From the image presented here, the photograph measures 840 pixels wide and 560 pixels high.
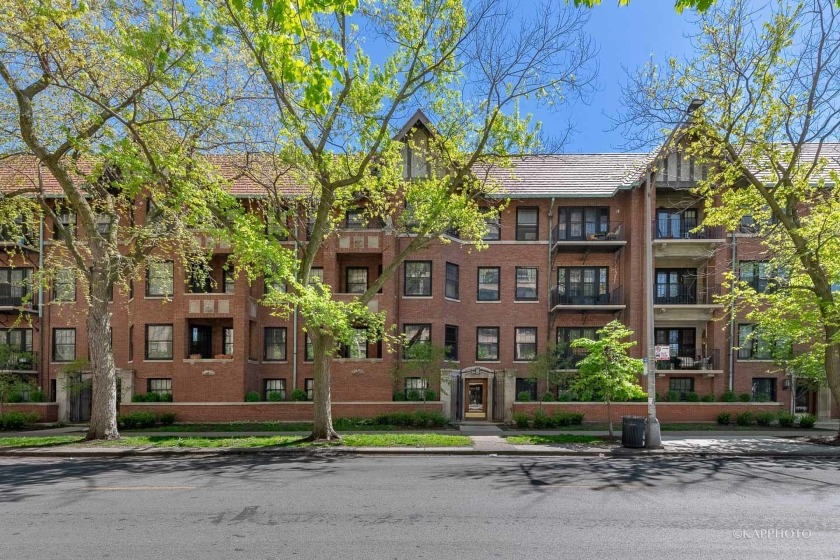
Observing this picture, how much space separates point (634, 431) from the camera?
14.9 meters

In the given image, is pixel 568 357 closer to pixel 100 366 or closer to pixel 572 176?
pixel 572 176

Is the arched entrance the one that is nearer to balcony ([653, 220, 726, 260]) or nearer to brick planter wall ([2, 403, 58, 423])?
balcony ([653, 220, 726, 260])

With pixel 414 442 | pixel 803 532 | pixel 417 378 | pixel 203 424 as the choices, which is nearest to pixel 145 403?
pixel 203 424

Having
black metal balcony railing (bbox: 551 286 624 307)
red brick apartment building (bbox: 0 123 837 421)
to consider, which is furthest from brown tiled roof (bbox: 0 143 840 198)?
black metal balcony railing (bbox: 551 286 624 307)

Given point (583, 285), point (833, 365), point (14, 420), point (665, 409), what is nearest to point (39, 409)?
point (14, 420)

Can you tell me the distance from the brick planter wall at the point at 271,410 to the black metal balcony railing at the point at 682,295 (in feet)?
40.6

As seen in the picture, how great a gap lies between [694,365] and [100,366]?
24169 millimetres

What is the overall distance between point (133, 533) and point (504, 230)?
71.5ft

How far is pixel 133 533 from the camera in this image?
654cm

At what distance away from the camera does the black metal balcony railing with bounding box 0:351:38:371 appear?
2308 cm

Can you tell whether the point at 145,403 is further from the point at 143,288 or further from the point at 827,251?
the point at 827,251

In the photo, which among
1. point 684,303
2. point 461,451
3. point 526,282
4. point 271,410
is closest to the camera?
point 461,451

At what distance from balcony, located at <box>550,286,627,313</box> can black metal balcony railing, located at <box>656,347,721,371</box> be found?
325cm

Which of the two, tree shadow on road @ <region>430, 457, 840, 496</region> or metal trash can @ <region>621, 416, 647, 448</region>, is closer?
tree shadow on road @ <region>430, 457, 840, 496</region>
